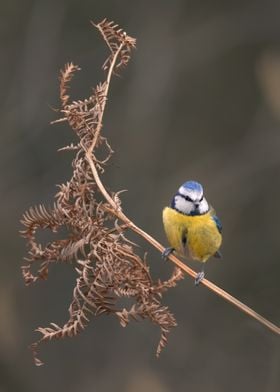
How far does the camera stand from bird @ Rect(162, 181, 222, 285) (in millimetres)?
4113

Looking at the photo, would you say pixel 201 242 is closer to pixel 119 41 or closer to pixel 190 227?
pixel 190 227

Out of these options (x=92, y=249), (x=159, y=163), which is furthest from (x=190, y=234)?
(x=159, y=163)

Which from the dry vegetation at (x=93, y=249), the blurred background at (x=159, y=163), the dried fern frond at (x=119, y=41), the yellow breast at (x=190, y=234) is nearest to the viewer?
the dry vegetation at (x=93, y=249)

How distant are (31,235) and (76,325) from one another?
1.05 ft

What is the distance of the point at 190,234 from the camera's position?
414 cm

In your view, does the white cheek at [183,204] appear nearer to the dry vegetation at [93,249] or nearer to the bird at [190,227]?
the bird at [190,227]

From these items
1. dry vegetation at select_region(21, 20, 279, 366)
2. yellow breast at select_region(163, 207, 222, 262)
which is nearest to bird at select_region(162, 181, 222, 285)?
yellow breast at select_region(163, 207, 222, 262)

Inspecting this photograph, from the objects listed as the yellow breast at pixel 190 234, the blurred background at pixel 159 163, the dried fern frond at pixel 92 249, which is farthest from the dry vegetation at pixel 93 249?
the blurred background at pixel 159 163

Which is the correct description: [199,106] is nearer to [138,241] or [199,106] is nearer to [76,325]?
[138,241]

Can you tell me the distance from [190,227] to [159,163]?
4095 millimetres

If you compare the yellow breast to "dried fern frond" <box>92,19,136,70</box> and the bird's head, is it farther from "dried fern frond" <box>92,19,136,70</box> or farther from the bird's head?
"dried fern frond" <box>92,19,136,70</box>

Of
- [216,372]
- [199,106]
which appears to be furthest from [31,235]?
[199,106]

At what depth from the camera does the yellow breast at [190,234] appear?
13.5ft

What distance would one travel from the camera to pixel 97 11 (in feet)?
26.9
